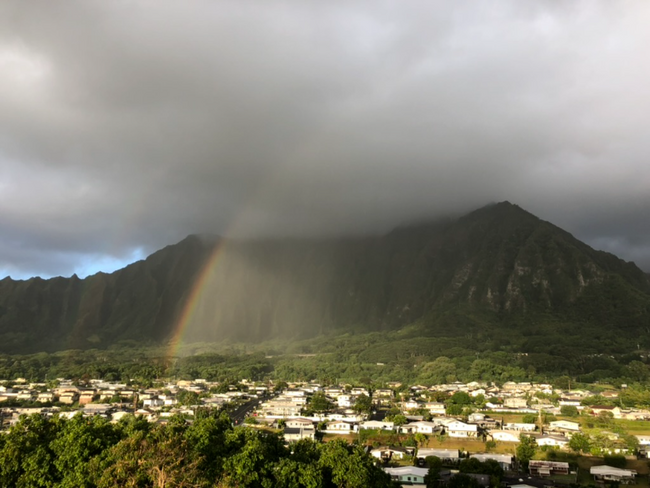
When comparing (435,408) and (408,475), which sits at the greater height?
(408,475)

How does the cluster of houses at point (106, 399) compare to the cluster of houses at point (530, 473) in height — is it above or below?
below

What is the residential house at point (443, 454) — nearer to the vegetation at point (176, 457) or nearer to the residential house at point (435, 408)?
the vegetation at point (176, 457)

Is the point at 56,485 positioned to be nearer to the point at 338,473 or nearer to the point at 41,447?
the point at 41,447

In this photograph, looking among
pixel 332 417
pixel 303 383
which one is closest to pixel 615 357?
pixel 303 383

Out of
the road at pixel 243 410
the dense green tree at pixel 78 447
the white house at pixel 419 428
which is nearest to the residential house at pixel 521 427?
the white house at pixel 419 428

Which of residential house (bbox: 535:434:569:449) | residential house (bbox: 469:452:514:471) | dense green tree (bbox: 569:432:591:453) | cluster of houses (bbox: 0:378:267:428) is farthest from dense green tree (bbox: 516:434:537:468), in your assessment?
cluster of houses (bbox: 0:378:267:428)

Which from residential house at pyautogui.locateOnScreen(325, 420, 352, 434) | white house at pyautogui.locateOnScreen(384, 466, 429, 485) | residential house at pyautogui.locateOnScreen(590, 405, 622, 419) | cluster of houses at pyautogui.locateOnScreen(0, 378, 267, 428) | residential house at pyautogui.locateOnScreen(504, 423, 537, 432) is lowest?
cluster of houses at pyautogui.locateOnScreen(0, 378, 267, 428)

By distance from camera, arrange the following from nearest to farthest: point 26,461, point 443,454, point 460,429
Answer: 1. point 26,461
2. point 443,454
3. point 460,429

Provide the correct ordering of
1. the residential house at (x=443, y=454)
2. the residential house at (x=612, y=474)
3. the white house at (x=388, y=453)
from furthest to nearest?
the white house at (x=388, y=453) → the residential house at (x=443, y=454) → the residential house at (x=612, y=474)

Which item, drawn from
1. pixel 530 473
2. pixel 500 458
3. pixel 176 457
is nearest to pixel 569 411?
pixel 500 458

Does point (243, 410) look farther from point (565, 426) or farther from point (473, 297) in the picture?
point (473, 297)

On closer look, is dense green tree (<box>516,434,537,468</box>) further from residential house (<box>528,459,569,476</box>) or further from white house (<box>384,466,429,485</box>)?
white house (<box>384,466,429,485</box>)
